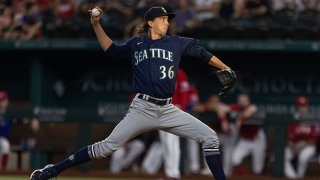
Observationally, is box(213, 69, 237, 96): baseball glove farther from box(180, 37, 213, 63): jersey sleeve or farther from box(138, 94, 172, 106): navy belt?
box(138, 94, 172, 106): navy belt

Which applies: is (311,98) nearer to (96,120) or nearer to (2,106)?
(96,120)

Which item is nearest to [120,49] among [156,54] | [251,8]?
[156,54]

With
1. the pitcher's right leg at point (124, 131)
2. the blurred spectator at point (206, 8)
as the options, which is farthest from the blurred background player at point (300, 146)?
Answer: the pitcher's right leg at point (124, 131)

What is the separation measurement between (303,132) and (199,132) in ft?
18.6

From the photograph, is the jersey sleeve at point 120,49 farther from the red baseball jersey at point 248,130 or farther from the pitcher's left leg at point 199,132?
the red baseball jersey at point 248,130

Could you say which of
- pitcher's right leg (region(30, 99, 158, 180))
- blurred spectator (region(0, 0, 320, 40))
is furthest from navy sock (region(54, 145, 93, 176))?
blurred spectator (region(0, 0, 320, 40))

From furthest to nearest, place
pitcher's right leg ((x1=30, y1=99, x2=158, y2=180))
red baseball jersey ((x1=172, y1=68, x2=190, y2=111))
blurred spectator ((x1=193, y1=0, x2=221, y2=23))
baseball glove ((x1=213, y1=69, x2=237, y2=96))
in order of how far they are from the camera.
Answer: blurred spectator ((x1=193, y1=0, x2=221, y2=23)) → red baseball jersey ((x1=172, y1=68, x2=190, y2=111)) → baseball glove ((x1=213, y1=69, x2=237, y2=96)) → pitcher's right leg ((x1=30, y1=99, x2=158, y2=180))

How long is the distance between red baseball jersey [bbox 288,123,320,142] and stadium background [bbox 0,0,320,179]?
0.28 metres

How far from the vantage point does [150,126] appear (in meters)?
8.00

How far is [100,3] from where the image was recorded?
51.7ft

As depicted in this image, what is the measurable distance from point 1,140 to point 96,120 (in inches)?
59.9

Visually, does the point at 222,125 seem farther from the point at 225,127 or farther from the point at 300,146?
the point at 300,146

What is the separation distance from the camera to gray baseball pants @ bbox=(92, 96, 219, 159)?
7.92 m

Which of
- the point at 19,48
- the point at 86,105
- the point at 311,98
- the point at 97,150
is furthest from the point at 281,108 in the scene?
the point at 97,150
